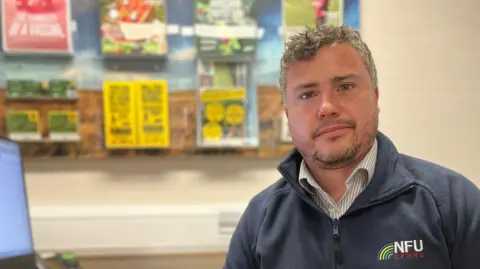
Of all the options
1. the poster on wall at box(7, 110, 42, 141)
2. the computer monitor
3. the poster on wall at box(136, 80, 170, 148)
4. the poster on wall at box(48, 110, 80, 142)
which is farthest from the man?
the poster on wall at box(7, 110, 42, 141)

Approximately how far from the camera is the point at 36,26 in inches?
55.6

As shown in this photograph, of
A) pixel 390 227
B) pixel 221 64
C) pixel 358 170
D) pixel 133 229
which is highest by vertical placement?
pixel 221 64

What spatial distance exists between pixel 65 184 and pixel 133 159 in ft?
0.80

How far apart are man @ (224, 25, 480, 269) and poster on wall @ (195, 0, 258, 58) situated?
0.43m

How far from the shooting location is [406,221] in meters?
0.96

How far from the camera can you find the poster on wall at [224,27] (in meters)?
1.46

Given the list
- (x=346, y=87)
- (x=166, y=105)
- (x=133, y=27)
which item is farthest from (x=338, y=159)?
(x=133, y=27)

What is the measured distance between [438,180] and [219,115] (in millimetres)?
726

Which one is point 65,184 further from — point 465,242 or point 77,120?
point 465,242

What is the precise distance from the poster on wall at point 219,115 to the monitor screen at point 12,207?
1.84 feet

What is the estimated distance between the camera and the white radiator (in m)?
1.39

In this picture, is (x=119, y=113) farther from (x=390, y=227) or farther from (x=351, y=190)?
(x=390, y=227)

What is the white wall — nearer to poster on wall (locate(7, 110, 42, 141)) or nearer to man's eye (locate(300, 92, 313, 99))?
poster on wall (locate(7, 110, 42, 141))

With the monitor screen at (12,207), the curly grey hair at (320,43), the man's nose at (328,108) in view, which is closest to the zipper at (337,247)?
the man's nose at (328,108)
